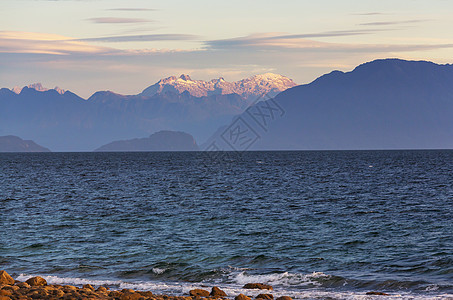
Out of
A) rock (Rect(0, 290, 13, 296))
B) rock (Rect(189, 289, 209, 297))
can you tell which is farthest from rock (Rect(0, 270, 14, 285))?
rock (Rect(189, 289, 209, 297))

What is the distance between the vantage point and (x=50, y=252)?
32688mm

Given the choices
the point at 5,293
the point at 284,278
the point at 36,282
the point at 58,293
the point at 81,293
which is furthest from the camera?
the point at 284,278

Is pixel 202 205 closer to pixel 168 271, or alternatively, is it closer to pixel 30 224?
pixel 30 224

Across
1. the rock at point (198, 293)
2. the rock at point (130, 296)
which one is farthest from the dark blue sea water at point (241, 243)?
the rock at point (130, 296)

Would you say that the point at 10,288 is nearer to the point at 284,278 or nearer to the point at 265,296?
the point at 265,296

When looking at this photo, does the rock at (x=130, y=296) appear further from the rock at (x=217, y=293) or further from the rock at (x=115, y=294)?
the rock at (x=217, y=293)

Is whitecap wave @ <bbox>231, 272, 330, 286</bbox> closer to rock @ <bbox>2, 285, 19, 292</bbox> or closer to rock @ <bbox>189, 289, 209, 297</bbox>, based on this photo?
rock @ <bbox>189, 289, 209, 297</bbox>

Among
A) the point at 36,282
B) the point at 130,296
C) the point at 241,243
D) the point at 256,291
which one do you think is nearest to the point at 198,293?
the point at 256,291

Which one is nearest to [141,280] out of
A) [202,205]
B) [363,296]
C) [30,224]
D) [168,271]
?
[168,271]

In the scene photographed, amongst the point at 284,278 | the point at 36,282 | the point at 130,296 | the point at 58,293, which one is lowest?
the point at 284,278

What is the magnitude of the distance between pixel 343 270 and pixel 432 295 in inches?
207

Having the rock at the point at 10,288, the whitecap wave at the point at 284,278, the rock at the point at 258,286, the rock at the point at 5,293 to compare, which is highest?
the rock at the point at 5,293

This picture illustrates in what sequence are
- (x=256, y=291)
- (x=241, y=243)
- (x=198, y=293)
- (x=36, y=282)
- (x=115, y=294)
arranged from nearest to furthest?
1. (x=115, y=294)
2. (x=198, y=293)
3. (x=36, y=282)
4. (x=256, y=291)
5. (x=241, y=243)

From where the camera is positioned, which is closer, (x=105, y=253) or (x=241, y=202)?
(x=105, y=253)
